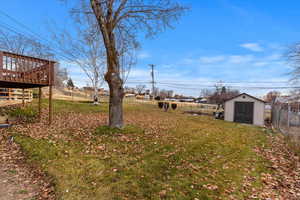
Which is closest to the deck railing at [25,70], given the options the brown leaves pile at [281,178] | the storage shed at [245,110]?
the brown leaves pile at [281,178]

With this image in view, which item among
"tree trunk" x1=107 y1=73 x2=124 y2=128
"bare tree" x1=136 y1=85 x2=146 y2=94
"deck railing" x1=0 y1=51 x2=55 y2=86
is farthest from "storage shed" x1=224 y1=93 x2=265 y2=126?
"bare tree" x1=136 y1=85 x2=146 y2=94

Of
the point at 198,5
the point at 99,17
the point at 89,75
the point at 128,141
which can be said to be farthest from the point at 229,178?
the point at 89,75

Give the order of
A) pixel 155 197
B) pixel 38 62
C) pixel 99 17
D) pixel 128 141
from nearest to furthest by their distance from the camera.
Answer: pixel 155 197, pixel 128 141, pixel 99 17, pixel 38 62

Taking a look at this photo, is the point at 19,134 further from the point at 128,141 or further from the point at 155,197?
the point at 155,197

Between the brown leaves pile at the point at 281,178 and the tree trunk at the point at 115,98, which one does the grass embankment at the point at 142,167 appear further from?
the tree trunk at the point at 115,98

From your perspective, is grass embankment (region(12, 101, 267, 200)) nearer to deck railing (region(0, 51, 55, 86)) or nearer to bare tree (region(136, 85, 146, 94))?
deck railing (region(0, 51, 55, 86))

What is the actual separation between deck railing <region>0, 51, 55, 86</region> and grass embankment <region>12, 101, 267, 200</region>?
251 centimetres

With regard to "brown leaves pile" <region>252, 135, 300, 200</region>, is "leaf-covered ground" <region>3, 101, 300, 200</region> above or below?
above

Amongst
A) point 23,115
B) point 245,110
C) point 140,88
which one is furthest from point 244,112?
point 140,88

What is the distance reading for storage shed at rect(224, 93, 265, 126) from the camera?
48.1 feet

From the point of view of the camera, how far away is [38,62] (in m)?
7.67

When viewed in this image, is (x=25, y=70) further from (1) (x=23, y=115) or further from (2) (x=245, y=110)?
(2) (x=245, y=110)

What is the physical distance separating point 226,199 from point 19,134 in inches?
272

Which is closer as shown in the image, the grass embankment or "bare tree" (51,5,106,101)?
the grass embankment
